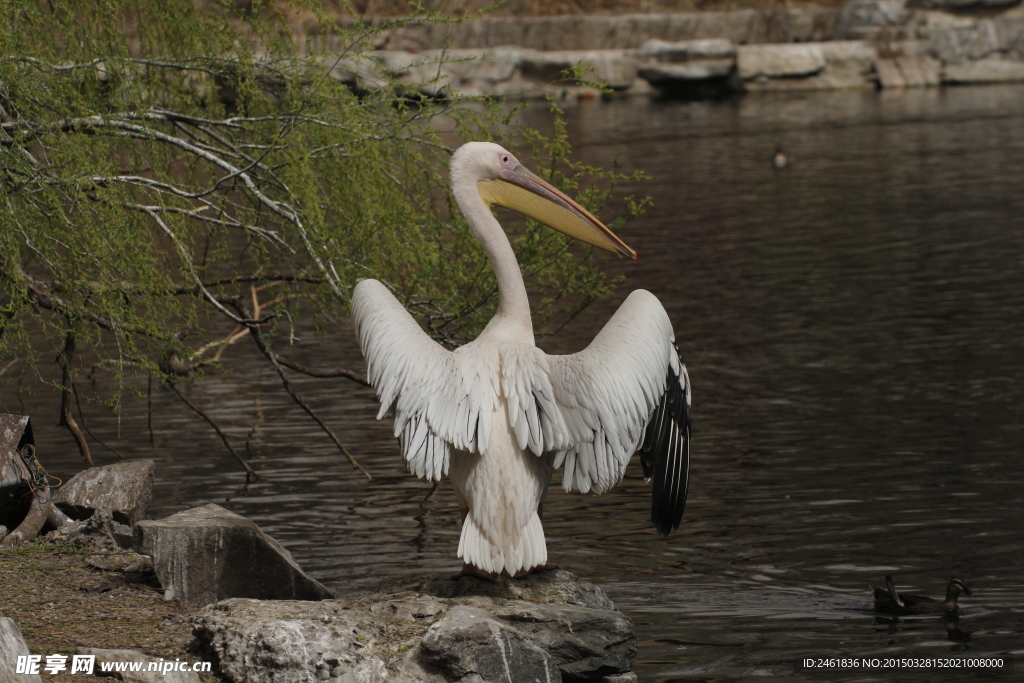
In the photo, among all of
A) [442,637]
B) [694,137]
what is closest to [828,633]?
[442,637]

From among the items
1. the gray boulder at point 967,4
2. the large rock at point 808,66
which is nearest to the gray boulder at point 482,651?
the large rock at point 808,66

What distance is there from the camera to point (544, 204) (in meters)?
5.44

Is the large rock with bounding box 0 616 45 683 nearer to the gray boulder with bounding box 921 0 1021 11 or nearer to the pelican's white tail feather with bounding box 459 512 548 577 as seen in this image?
the pelican's white tail feather with bounding box 459 512 548 577

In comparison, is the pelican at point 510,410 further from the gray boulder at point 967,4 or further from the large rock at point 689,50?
the gray boulder at point 967,4

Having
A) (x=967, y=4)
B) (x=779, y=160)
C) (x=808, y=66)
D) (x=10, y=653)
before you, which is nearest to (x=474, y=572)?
(x=10, y=653)

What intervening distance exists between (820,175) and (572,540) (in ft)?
50.4

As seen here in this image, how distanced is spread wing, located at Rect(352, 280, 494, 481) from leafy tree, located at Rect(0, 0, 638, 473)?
160cm

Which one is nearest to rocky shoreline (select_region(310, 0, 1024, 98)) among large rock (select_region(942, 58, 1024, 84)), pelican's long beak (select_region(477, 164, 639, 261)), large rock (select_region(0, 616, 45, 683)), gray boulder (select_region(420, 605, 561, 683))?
large rock (select_region(942, 58, 1024, 84))

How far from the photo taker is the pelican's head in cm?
526

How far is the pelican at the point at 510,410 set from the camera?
15.0 ft

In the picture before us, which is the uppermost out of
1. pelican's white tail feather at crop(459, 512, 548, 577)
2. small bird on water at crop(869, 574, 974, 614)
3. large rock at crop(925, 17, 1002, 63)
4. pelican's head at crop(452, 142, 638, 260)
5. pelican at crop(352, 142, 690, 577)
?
large rock at crop(925, 17, 1002, 63)

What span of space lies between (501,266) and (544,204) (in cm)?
50

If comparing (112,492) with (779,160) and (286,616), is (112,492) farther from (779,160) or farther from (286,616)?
(779,160)

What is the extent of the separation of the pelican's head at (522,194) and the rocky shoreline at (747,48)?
29.0 m
